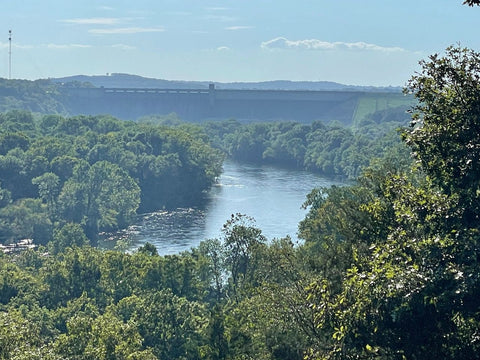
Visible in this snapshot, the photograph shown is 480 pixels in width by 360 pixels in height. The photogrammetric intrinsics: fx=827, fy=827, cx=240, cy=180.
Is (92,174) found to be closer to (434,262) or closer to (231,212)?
(231,212)

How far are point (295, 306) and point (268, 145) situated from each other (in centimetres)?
12223

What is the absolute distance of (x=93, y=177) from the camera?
8369 centimetres

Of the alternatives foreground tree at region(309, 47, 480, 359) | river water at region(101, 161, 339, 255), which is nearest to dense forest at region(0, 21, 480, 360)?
foreground tree at region(309, 47, 480, 359)

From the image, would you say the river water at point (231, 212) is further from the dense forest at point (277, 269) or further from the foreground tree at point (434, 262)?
Answer: the foreground tree at point (434, 262)

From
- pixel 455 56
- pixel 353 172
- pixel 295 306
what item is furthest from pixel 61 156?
pixel 455 56

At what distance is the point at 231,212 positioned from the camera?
3169 inches

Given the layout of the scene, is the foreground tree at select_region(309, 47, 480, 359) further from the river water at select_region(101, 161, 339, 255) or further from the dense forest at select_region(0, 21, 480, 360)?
the river water at select_region(101, 161, 339, 255)

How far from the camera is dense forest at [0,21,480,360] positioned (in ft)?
45.3

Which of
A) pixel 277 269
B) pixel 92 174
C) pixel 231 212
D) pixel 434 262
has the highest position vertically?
pixel 434 262

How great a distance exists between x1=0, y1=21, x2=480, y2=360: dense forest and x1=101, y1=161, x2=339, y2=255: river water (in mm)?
4522

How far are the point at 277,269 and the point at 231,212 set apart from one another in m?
48.3

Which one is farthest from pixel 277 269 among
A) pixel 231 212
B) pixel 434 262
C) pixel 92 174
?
pixel 92 174

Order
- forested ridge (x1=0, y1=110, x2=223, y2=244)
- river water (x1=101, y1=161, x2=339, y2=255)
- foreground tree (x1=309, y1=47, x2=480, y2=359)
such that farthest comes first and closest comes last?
forested ridge (x1=0, y1=110, x2=223, y2=244)
river water (x1=101, y1=161, x2=339, y2=255)
foreground tree (x1=309, y1=47, x2=480, y2=359)

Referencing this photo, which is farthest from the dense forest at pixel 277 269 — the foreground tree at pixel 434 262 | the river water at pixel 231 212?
the river water at pixel 231 212
